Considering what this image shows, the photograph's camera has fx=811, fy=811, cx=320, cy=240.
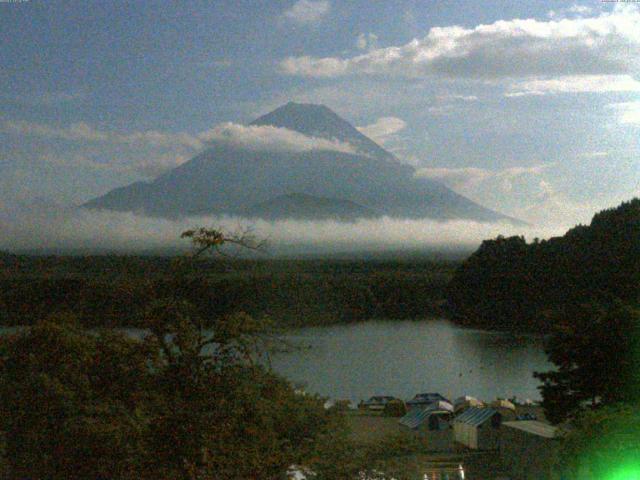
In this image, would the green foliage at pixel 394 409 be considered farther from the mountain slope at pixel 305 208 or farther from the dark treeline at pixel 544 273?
the mountain slope at pixel 305 208

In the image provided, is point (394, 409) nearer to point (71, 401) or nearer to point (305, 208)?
point (71, 401)

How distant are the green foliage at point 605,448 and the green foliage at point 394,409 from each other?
10.4 metres

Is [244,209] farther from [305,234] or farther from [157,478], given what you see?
[157,478]

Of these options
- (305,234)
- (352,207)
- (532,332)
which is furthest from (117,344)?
(352,207)

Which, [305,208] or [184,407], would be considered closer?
[184,407]

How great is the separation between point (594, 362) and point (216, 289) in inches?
162

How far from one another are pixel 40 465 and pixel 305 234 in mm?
63513

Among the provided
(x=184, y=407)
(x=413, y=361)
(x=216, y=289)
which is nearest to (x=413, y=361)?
(x=413, y=361)

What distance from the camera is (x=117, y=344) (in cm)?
367

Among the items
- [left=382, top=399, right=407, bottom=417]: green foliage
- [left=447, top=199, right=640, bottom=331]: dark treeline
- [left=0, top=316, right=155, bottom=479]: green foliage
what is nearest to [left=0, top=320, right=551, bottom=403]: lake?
[left=447, top=199, right=640, bottom=331]: dark treeline

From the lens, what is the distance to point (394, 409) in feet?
50.1

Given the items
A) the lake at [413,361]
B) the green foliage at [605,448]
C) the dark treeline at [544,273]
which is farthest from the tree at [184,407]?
the dark treeline at [544,273]

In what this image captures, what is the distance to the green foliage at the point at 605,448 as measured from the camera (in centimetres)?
398

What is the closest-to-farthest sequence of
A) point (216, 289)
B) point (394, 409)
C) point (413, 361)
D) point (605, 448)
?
point (605, 448) → point (216, 289) → point (394, 409) → point (413, 361)
